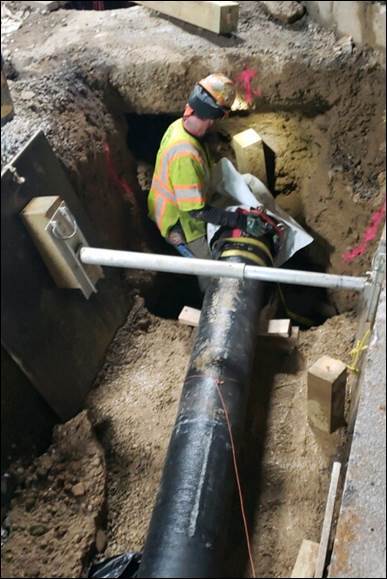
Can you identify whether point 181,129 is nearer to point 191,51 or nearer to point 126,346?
point 191,51

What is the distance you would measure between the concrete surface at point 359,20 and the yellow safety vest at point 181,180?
Answer: 4.97 ft

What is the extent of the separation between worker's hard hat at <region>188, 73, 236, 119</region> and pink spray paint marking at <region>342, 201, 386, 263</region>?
1.47 meters

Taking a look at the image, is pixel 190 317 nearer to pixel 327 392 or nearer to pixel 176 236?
pixel 176 236

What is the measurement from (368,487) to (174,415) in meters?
1.60

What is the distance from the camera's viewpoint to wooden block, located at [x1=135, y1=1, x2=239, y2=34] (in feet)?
15.0

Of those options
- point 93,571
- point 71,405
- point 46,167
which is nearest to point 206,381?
point 71,405

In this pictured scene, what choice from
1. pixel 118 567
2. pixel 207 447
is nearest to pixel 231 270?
pixel 207 447

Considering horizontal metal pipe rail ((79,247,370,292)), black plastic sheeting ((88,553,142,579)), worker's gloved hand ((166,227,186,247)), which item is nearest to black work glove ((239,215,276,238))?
worker's gloved hand ((166,227,186,247))

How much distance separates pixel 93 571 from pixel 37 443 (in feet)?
2.83

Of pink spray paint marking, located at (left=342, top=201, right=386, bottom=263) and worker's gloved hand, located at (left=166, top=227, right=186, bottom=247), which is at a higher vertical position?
worker's gloved hand, located at (left=166, top=227, right=186, bottom=247)

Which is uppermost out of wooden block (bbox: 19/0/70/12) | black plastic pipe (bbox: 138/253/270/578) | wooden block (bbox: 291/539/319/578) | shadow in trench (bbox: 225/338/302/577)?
wooden block (bbox: 19/0/70/12)

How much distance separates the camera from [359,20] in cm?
420

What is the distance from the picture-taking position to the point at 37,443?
341cm

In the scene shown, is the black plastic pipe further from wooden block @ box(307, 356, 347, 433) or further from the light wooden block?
the light wooden block
